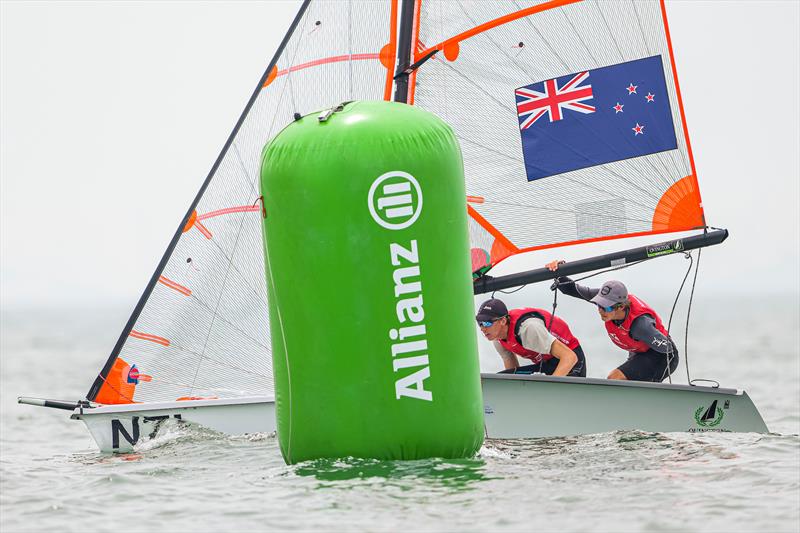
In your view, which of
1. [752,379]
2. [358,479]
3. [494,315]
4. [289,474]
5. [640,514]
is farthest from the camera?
[752,379]

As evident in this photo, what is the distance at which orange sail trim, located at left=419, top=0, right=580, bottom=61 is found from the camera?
8.97 meters

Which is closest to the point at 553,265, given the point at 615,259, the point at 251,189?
the point at 615,259

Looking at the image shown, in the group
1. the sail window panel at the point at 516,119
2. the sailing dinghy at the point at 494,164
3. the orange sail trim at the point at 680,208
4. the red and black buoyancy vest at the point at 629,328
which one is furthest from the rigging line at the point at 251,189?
the orange sail trim at the point at 680,208

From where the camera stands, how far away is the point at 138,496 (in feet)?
19.4

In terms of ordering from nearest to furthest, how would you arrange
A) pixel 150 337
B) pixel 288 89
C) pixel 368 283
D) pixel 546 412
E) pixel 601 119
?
pixel 368 283
pixel 546 412
pixel 150 337
pixel 601 119
pixel 288 89

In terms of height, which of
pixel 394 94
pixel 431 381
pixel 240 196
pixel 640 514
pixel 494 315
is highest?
pixel 394 94

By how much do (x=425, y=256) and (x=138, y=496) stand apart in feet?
6.27

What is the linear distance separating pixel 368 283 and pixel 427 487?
1.04 meters

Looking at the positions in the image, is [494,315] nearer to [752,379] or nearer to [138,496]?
[138,496]

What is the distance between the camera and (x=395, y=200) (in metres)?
5.79

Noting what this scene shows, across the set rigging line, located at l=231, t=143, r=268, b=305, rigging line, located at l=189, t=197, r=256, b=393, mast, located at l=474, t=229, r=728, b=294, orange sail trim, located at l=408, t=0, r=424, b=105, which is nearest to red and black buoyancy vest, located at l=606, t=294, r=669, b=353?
mast, located at l=474, t=229, r=728, b=294

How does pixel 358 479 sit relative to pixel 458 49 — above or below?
below

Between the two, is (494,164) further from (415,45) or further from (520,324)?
(520,324)

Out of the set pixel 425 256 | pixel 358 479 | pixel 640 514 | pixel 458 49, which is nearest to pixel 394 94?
pixel 458 49
